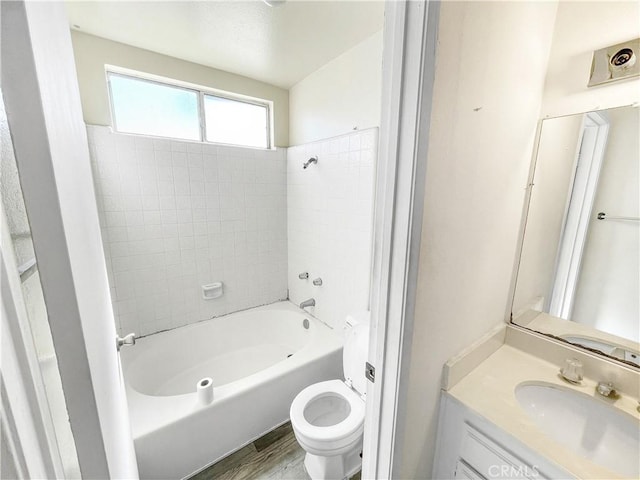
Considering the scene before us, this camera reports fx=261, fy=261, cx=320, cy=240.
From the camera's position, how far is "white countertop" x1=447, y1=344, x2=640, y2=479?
71cm

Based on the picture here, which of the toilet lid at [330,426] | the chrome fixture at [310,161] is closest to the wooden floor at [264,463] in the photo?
the toilet lid at [330,426]

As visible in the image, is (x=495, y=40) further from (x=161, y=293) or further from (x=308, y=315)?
(x=161, y=293)

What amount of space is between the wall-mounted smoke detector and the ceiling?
99 cm

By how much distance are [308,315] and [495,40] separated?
2.19 meters

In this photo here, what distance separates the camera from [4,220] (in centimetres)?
Result: 26

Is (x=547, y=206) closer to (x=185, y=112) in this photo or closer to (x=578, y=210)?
(x=578, y=210)

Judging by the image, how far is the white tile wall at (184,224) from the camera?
1.87 meters

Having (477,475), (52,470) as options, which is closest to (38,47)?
(52,470)

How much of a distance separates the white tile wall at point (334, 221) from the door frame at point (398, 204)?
99 centimetres

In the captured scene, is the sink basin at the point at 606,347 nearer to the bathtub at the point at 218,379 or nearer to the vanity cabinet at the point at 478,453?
the vanity cabinet at the point at 478,453

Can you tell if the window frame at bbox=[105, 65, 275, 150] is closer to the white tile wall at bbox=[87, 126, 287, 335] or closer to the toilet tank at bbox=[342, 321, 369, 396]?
the white tile wall at bbox=[87, 126, 287, 335]

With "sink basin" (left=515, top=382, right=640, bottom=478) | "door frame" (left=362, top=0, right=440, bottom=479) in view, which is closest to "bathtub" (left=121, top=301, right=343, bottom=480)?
"door frame" (left=362, top=0, right=440, bottom=479)

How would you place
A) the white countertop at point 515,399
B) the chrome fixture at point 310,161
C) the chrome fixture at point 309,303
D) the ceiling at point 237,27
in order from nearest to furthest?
the white countertop at point 515,399, the ceiling at point 237,27, the chrome fixture at point 310,161, the chrome fixture at point 309,303

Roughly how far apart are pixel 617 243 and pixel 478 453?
0.92 m
